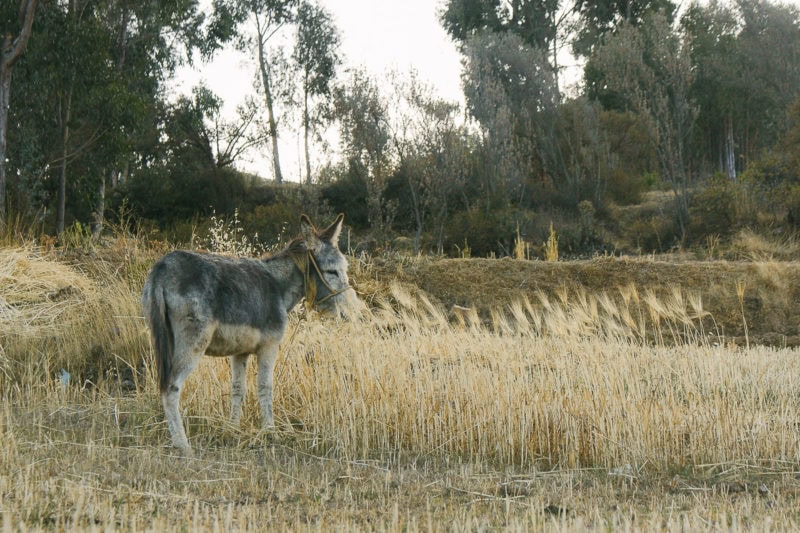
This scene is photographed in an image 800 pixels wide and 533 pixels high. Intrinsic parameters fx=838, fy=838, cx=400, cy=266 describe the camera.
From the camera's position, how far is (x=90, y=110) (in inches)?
918

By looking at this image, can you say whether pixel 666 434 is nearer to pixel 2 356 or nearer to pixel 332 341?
pixel 332 341

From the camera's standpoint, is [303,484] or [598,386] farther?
[598,386]

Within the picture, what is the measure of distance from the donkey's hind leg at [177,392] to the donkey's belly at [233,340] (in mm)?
237

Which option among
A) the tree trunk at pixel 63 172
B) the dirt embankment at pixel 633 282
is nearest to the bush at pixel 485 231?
the dirt embankment at pixel 633 282

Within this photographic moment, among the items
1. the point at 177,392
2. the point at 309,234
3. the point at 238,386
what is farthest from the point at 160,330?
the point at 309,234

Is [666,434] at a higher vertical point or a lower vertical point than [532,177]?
lower

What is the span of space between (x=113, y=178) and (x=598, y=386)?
31687mm

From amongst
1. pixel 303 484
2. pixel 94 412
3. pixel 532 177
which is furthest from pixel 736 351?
pixel 532 177

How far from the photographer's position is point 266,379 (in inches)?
294

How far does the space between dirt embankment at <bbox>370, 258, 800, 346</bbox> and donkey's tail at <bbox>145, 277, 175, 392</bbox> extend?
915 centimetres

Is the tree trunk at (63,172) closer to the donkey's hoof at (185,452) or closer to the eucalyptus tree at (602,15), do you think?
the donkey's hoof at (185,452)

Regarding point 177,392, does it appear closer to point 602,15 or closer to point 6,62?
point 6,62

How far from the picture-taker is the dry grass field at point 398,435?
5.30m

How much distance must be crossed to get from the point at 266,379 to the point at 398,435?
1.37 metres
